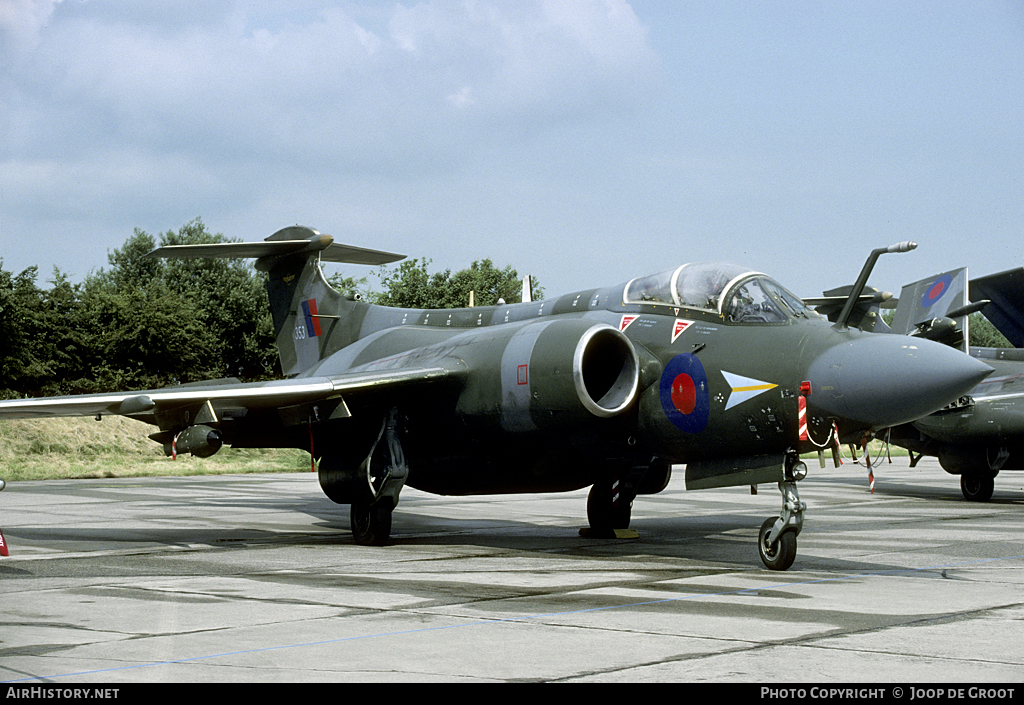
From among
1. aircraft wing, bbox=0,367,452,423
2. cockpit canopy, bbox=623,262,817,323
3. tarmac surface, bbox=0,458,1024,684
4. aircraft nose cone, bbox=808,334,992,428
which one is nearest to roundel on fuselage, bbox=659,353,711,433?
cockpit canopy, bbox=623,262,817,323

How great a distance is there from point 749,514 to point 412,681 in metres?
13.0

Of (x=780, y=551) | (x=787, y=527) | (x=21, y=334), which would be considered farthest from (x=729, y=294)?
(x=21, y=334)

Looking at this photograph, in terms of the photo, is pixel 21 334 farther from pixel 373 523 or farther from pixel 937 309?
pixel 937 309

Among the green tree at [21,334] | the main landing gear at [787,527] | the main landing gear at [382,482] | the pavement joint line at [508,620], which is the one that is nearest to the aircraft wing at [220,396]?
the main landing gear at [382,482]

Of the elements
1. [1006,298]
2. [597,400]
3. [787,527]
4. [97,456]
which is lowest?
[97,456]

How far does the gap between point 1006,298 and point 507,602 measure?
1575 centimetres

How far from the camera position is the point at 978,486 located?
19.2 meters

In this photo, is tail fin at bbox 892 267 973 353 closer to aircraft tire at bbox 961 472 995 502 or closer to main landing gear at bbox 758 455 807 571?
aircraft tire at bbox 961 472 995 502

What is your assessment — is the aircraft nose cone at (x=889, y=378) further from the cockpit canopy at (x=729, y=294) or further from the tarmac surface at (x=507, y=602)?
the tarmac surface at (x=507, y=602)

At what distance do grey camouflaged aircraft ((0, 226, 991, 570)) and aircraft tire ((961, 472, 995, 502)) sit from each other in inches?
367

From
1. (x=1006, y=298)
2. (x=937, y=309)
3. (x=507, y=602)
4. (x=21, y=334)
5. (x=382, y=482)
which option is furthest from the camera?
(x=21, y=334)

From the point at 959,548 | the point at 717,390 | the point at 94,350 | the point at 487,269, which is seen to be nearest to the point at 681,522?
the point at 959,548
